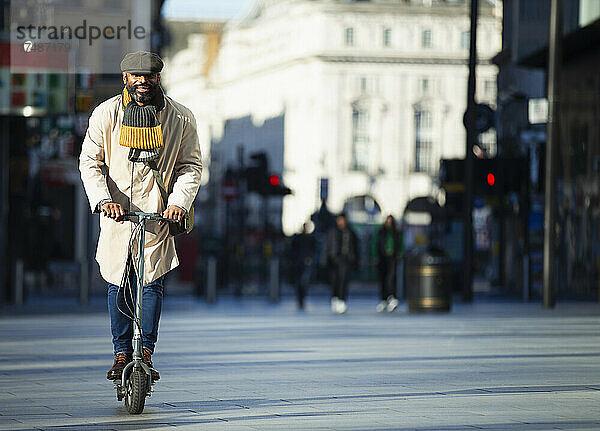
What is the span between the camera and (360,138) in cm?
11331

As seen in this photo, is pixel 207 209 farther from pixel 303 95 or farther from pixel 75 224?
pixel 75 224

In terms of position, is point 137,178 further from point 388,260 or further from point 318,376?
point 388,260

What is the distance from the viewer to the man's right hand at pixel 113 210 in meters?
8.58

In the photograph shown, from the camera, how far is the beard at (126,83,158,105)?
352 inches

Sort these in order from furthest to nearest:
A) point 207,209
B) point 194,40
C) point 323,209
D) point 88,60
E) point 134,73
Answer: point 194,40 < point 207,209 < point 323,209 < point 88,60 < point 134,73

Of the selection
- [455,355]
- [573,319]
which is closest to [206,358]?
[455,355]

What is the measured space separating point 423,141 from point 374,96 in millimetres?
5104

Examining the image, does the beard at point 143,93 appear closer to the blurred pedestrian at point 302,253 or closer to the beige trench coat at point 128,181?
the beige trench coat at point 128,181

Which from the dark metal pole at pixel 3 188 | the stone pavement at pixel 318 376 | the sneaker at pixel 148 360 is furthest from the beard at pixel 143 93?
the dark metal pole at pixel 3 188

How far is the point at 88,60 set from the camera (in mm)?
41219

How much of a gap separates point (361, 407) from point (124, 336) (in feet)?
5.01

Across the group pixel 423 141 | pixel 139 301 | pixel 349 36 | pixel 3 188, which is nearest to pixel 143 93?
pixel 139 301

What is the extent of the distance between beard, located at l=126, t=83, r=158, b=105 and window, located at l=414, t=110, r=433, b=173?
105338 mm

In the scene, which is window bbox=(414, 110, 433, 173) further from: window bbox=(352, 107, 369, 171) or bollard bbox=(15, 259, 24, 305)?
bollard bbox=(15, 259, 24, 305)
